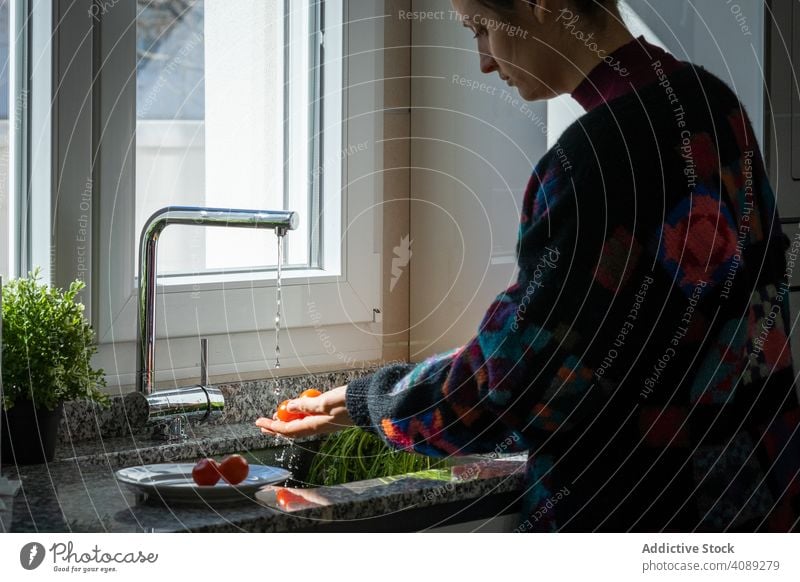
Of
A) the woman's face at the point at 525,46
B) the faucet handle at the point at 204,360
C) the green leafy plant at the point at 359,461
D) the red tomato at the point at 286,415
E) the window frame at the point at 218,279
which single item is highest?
the woman's face at the point at 525,46

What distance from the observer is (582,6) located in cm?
88

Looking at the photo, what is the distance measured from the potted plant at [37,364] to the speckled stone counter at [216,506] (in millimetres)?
24

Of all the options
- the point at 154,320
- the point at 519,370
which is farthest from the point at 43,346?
the point at 519,370

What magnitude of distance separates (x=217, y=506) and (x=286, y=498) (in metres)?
0.06

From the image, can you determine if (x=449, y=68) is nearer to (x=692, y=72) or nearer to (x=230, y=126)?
(x=230, y=126)

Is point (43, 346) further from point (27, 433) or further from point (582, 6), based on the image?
point (582, 6)

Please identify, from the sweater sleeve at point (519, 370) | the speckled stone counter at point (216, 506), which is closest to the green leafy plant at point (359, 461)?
the speckled stone counter at point (216, 506)

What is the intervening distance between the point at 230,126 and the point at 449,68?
0.77 ft

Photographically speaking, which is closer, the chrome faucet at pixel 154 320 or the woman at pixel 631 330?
the woman at pixel 631 330

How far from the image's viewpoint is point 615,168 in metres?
0.77

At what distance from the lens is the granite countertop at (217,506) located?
2.52 ft

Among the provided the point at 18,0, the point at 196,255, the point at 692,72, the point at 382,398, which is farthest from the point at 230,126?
the point at 692,72

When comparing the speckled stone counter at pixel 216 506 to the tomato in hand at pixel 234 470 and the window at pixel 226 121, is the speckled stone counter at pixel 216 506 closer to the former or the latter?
the tomato in hand at pixel 234 470
